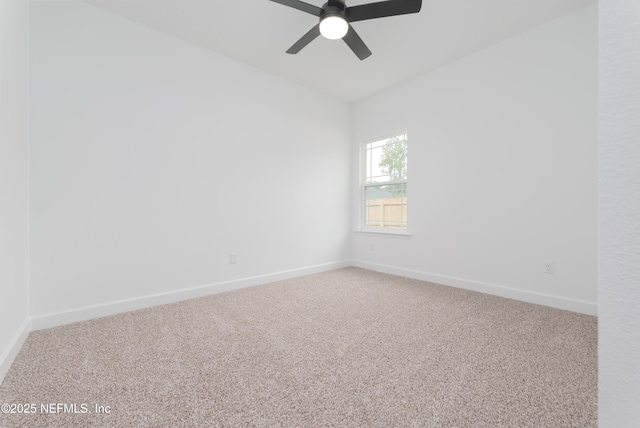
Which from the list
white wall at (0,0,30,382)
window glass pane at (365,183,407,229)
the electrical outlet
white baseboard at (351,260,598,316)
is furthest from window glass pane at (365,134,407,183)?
white wall at (0,0,30,382)

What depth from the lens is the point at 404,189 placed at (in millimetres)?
3617

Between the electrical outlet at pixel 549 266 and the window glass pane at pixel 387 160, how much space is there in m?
1.76

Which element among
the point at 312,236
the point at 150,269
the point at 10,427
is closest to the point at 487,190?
the point at 312,236

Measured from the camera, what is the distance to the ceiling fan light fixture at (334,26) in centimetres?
189

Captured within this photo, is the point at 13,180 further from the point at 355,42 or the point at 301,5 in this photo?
the point at 355,42

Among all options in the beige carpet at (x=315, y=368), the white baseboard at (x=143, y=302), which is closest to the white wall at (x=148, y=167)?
the white baseboard at (x=143, y=302)

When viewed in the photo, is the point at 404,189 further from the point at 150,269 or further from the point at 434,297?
the point at 150,269

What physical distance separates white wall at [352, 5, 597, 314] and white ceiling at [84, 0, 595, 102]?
23 cm

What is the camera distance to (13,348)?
1548 millimetres

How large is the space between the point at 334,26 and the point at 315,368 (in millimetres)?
2275

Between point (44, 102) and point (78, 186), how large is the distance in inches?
25.1

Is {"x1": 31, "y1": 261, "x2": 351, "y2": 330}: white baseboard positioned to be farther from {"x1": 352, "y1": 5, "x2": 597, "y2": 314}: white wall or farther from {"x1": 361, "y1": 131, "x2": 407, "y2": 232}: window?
{"x1": 352, "y1": 5, "x2": 597, "y2": 314}: white wall

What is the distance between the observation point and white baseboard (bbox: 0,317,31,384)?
1386mm

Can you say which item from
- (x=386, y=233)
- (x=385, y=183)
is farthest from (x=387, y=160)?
(x=386, y=233)
